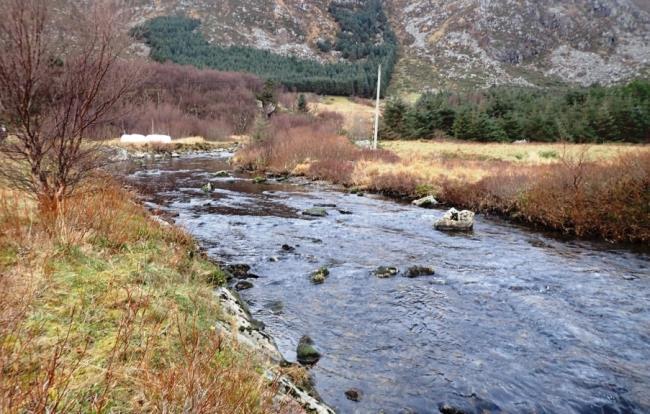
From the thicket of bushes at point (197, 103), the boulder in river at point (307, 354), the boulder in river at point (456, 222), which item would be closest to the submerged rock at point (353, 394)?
the boulder in river at point (307, 354)

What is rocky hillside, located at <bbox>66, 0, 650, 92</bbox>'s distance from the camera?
150750 millimetres

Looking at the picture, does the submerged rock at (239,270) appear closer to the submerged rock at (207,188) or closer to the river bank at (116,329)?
the river bank at (116,329)

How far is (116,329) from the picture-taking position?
404 cm

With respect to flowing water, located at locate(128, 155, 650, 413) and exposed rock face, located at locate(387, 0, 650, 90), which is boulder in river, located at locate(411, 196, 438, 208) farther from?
exposed rock face, located at locate(387, 0, 650, 90)

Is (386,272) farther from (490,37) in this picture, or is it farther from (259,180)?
(490,37)

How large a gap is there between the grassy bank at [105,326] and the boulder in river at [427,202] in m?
12.3

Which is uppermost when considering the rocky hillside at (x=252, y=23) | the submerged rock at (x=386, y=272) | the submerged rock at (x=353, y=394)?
the rocky hillside at (x=252, y=23)

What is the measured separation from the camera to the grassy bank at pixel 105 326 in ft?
9.41

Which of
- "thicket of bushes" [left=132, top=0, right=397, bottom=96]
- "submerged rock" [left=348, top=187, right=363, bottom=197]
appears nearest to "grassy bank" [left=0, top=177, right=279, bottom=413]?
"submerged rock" [left=348, top=187, right=363, bottom=197]

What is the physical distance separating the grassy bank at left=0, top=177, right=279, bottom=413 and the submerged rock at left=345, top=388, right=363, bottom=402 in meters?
1.33

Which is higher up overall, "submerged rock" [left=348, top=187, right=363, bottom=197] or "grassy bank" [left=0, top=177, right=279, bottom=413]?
"grassy bank" [left=0, top=177, right=279, bottom=413]

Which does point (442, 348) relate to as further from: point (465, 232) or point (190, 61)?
point (190, 61)

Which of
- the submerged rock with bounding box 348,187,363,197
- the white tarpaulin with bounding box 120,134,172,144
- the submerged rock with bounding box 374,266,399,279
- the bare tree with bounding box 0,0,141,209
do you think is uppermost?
the bare tree with bounding box 0,0,141,209

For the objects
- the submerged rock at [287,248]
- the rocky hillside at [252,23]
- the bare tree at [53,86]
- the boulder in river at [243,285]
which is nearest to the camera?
the bare tree at [53,86]
